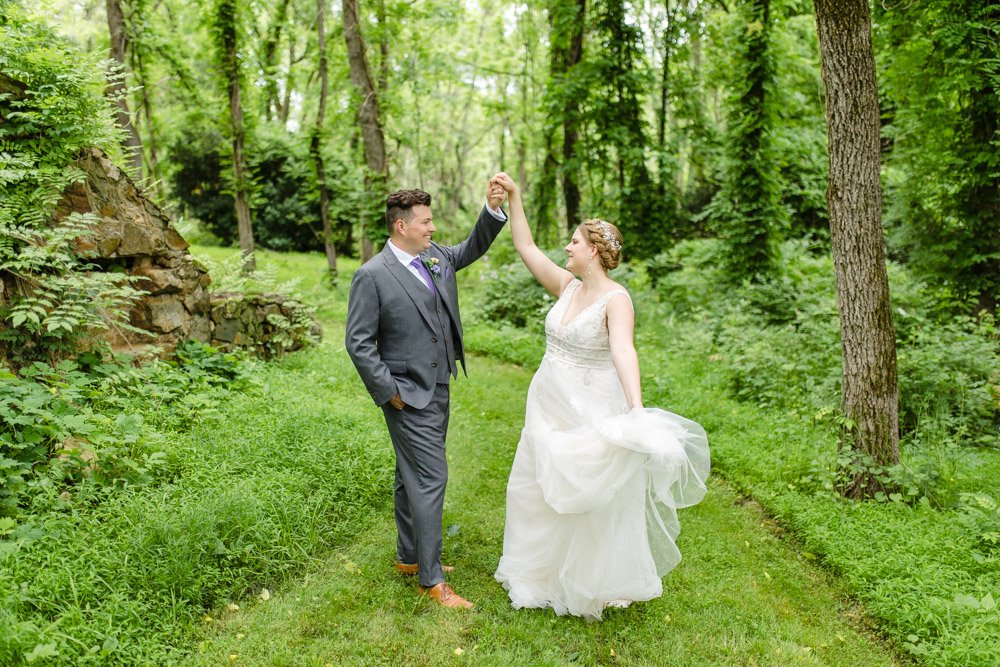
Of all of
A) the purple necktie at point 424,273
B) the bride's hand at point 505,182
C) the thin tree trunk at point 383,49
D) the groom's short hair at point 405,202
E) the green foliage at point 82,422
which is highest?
the thin tree trunk at point 383,49

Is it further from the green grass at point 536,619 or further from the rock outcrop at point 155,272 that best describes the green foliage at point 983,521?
the rock outcrop at point 155,272

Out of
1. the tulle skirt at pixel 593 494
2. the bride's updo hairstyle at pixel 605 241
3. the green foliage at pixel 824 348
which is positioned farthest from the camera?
the green foliage at pixel 824 348

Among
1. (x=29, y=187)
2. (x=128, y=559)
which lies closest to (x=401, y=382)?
(x=128, y=559)

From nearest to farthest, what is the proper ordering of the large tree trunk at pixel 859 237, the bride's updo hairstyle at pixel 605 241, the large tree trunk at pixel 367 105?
the bride's updo hairstyle at pixel 605 241, the large tree trunk at pixel 859 237, the large tree trunk at pixel 367 105

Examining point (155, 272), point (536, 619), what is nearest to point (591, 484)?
point (536, 619)

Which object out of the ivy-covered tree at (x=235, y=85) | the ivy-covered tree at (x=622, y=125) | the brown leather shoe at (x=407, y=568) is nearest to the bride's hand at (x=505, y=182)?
the brown leather shoe at (x=407, y=568)

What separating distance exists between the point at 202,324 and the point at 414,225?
4.00 meters

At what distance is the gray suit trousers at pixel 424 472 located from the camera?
373 centimetres

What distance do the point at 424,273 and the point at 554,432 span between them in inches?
46.8

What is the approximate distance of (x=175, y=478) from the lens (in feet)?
14.3

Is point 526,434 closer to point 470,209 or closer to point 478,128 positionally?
point 470,209

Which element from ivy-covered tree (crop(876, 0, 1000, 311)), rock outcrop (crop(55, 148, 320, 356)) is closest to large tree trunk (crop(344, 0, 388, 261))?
rock outcrop (crop(55, 148, 320, 356))

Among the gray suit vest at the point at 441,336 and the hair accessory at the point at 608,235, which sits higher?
the hair accessory at the point at 608,235

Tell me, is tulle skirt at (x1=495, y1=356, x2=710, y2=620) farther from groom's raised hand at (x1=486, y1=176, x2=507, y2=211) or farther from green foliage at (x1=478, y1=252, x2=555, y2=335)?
green foliage at (x1=478, y1=252, x2=555, y2=335)
